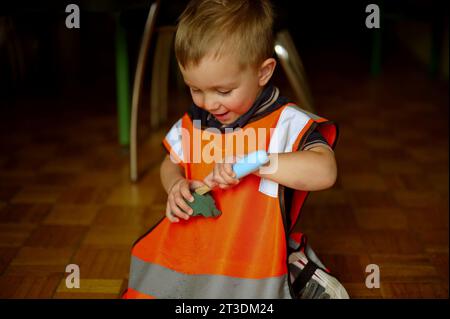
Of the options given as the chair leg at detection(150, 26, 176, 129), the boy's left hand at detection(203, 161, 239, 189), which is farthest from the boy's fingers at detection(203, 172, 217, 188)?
the chair leg at detection(150, 26, 176, 129)

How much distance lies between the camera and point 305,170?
67 cm

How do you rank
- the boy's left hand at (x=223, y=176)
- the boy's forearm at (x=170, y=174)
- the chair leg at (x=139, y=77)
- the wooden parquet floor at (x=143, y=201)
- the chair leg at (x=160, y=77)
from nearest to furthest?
the boy's left hand at (x=223, y=176)
the boy's forearm at (x=170, y=174)
the wooden parquet floor at (x=143, y=201)
the chair leg at (x=139, y=77)
the chair leg at (x=160, y=77)

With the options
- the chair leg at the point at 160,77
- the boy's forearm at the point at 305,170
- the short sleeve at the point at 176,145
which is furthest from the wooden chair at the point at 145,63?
the boy's forearm at the point at 305,170

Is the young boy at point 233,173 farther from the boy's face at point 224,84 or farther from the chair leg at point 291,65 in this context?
the chair leg at point 291,65

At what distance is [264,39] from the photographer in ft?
2.25

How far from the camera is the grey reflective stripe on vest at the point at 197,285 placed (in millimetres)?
726

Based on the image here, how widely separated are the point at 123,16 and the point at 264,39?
0.65 metres

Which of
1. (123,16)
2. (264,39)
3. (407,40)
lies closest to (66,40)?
(123,16)

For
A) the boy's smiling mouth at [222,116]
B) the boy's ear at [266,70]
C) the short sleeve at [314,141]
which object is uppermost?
the boy's ear at [266,70]

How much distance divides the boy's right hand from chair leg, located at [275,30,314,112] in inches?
22.9

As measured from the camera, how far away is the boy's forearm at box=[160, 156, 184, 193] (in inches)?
30.8

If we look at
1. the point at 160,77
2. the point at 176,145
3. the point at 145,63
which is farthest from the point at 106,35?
the point at 176,145

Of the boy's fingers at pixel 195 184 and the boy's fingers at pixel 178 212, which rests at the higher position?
the boy's fingers at pixel 195 184

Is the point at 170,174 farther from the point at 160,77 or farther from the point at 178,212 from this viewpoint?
the point at 160,77
